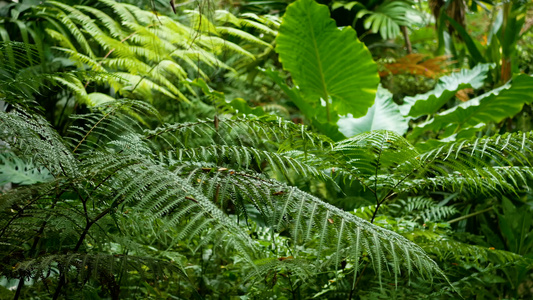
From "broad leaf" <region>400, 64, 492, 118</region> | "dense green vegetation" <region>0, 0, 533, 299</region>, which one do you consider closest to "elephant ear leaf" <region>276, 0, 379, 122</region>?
"dense green vegetation" <region>0, 0, 533, 299</region>

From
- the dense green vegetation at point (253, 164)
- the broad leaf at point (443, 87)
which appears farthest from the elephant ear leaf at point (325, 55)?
the broad leaf at point (443, 87)

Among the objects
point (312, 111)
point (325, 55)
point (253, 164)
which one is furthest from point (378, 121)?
point (253, 164)

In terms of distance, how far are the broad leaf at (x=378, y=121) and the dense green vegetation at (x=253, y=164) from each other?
2 centimetres

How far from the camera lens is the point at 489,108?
2.37 m

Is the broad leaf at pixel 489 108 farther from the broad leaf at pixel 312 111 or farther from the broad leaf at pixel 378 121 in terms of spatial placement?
the broad leaf at pixel 312 111

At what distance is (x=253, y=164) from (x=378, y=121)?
746 millimetres

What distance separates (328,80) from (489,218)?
110 centimetres

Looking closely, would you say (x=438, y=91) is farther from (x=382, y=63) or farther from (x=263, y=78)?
(x=263, y=78)

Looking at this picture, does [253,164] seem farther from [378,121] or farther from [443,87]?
[443,87]

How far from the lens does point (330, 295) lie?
1.47 metres

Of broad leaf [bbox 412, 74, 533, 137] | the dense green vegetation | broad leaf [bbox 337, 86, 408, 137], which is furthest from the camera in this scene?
broad leaf [bbox 337, 86, 408, 137]

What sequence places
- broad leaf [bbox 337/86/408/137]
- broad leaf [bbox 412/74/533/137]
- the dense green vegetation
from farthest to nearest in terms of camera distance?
broad leaf [bbox 337/86/408/137]
broad leaf [bbox 412/74/533/137]
the dense green vegetation

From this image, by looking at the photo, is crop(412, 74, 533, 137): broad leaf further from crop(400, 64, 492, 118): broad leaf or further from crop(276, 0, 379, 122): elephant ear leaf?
crop(276, 0, 379, 122): elephant ear leaf

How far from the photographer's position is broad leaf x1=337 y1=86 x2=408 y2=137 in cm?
241
